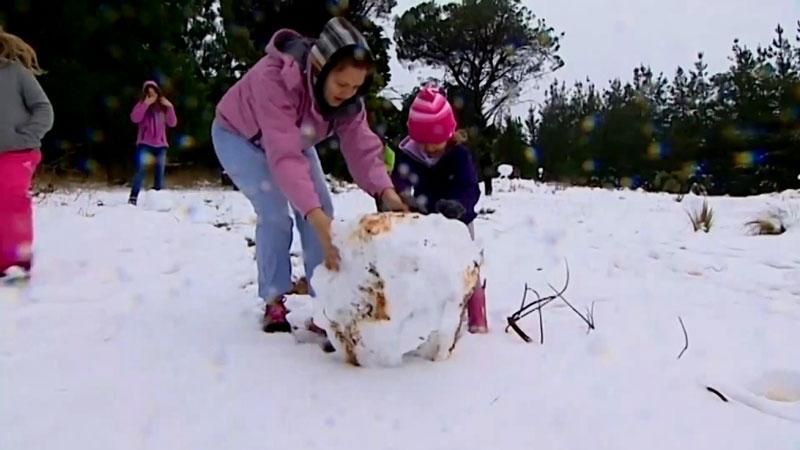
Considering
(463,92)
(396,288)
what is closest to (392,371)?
(396,288)

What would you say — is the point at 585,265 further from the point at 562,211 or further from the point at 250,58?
the point at 250,58

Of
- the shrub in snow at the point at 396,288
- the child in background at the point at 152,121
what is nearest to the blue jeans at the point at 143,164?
the child in background at the point at 152,121

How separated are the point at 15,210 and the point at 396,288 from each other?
7.68ft

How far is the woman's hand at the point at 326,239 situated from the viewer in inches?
82.0

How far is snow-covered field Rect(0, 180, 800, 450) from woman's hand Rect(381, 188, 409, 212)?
0.49 m

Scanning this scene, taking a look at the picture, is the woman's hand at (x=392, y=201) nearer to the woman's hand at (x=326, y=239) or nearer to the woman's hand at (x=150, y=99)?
the woman's hand at (x=326, y=239)

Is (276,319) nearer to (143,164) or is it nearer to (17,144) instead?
(17,144)

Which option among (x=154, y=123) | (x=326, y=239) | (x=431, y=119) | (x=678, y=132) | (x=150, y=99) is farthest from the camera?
(x=678, y=132)

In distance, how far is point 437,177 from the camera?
2805 millimetres

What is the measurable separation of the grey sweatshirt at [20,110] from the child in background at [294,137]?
51.1 inches

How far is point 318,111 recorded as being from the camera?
7.93 feet

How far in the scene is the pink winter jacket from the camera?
227 cm

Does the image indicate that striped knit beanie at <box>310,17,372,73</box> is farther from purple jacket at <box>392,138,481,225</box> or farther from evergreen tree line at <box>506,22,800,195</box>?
evergreen tree line at <box>506,22,800,195</box>

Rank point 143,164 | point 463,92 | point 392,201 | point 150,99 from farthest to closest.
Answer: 1. point 463,92
2. point 150,99
3. point 143,164
4. point 392,201
